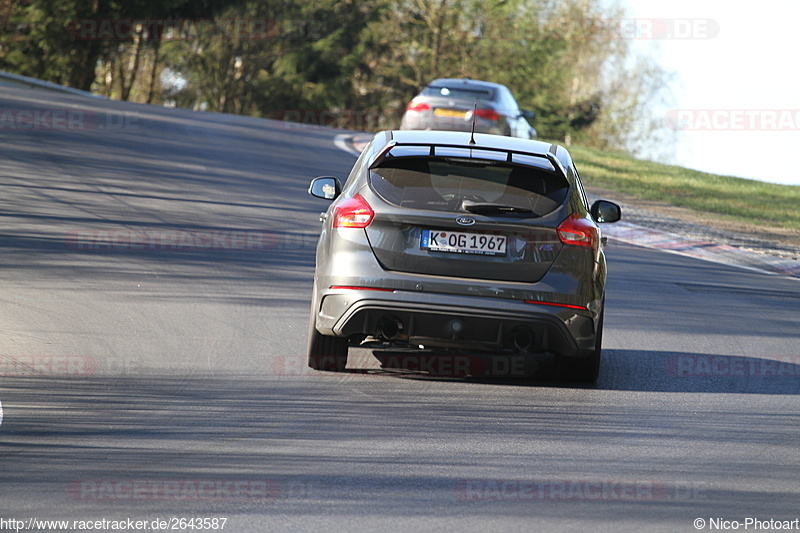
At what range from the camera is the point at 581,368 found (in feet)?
25.3

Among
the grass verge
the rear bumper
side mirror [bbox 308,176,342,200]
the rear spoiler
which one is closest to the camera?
the rear bumper

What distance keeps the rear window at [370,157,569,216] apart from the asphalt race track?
1302 millimetres

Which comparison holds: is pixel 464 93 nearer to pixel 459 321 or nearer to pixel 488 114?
pixel 488 114

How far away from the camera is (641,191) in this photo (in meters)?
21.8

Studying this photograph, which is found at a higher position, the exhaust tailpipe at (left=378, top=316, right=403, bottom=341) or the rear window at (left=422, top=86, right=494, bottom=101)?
the rear window at (left=422, top=86, right=494, bottom=101)

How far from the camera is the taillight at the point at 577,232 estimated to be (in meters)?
7.20

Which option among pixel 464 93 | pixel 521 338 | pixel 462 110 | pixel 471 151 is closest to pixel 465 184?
pixel 471 151

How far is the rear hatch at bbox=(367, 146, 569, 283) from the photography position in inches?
279

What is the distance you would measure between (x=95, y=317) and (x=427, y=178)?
3.19 meters

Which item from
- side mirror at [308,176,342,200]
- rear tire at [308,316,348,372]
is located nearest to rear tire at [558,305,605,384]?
rear tire at [308,316,348,372]

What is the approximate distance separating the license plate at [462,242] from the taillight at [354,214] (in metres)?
0.40

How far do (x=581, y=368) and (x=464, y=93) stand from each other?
50.5 ft

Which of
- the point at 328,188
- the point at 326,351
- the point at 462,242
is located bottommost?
the point at 326,351

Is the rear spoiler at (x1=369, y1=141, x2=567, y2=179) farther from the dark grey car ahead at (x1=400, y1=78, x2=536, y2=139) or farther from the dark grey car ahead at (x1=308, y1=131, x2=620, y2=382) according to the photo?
the dark grey car ahead at (x1=400, y1=78, x2=536, y2=139)
